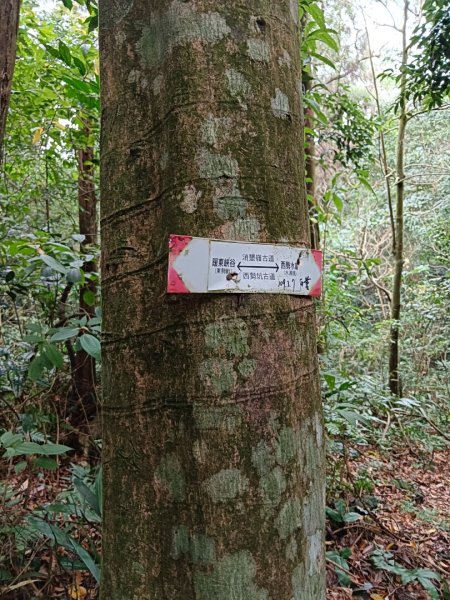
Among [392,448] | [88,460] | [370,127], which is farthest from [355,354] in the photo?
[88,460]

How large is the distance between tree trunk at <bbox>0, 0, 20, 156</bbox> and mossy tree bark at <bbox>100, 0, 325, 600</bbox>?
0.96m

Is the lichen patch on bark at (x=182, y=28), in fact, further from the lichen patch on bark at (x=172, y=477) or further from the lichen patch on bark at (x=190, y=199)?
the lichen patch on bark at (x=172, y=477)

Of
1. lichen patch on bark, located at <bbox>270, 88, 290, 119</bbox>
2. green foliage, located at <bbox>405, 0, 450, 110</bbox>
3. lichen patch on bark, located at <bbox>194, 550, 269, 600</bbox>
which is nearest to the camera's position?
lichen patch on bark, located at <bbox>194, 550, 269, 600</bbox>

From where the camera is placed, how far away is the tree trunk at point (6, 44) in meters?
1.67

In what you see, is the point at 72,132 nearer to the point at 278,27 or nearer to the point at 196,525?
the point at 278,27

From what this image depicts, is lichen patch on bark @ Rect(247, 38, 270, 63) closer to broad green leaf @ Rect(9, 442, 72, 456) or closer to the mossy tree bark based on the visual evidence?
the mossy tree bark

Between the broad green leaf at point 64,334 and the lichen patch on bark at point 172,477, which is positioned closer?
the lichen patch on bark at point 172,477

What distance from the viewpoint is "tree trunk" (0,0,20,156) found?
65.9 inches

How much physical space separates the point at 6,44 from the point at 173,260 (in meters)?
1.41

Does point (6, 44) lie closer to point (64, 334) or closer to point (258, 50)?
point (64, 334)

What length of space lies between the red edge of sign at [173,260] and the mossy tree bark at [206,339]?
Answer: 0.08 feet

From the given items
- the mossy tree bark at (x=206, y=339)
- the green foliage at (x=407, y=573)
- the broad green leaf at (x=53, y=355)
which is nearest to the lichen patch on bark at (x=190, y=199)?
the mossy tree bark at (x=206, y=339)

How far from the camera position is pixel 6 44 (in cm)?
169

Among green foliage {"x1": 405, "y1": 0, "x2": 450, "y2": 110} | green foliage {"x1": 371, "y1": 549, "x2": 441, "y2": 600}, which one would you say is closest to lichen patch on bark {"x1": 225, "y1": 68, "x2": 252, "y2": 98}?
green foliage {"x1": 371, "y1": 549, "x2": 441, "y2": 600}
